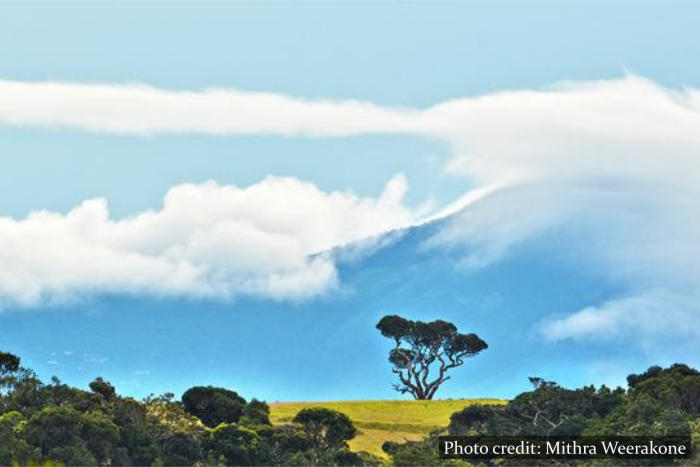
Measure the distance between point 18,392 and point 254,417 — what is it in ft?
45.6

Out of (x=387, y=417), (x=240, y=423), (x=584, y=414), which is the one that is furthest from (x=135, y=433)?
(x=387, y=417)

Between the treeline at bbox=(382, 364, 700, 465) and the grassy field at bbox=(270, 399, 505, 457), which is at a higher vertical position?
the grassy field at bbox=(270, 399, 505, 457)

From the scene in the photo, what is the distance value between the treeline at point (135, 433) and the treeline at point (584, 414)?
4.30m

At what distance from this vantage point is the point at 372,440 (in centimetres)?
10325

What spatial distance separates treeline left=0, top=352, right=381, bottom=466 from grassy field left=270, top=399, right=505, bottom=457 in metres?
10.9

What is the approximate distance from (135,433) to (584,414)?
86.3 feet

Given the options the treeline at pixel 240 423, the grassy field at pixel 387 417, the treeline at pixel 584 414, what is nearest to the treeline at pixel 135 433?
the treeline at pixel 240 423

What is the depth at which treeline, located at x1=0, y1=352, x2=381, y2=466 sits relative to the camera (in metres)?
75.8

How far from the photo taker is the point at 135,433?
7969cm

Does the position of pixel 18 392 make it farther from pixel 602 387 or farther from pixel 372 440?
pixel 602 387
